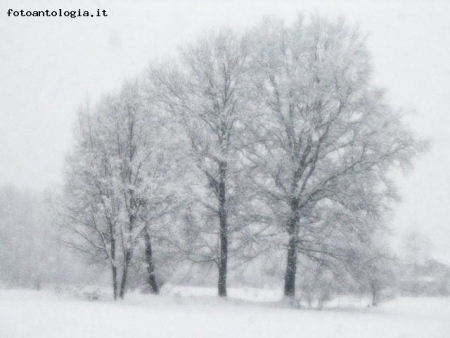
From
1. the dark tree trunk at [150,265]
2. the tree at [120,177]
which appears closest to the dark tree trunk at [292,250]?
the tree at [120,177]

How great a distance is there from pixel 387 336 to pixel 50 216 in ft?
46.2

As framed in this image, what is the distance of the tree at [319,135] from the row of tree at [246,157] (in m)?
0.05

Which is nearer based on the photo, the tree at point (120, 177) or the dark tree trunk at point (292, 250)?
the tree at point (120, 177)

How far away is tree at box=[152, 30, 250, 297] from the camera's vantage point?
1934 centimetres

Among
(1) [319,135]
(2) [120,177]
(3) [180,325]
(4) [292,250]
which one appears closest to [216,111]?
(1) [319,135]

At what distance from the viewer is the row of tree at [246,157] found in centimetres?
1739

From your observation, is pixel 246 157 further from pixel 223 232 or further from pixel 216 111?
pixel 223 232

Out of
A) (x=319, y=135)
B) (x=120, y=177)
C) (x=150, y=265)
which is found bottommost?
(x=150, y=265)

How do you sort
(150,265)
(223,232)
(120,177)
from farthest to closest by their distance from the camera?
(150,265) → (223,232) → (120,177)

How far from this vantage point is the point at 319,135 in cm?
1839

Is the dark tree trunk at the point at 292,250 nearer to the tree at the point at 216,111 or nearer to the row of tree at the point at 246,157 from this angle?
the row of tree at the point at 246,157

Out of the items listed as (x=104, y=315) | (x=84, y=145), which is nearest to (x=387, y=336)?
(x=104, y=315)

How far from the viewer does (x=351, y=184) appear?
18.5 m

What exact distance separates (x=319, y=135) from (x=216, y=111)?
466cm
